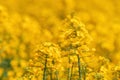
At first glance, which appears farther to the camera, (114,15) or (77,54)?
(114,15)

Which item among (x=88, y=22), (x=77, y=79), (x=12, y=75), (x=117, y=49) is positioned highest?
(x=88, y=22)

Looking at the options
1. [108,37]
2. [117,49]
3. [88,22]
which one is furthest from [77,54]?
[88,22]

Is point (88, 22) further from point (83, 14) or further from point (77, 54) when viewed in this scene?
point (77, 54)

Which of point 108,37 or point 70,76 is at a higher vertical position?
point 108,37

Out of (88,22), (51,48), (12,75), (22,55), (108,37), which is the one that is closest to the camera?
(51,48)

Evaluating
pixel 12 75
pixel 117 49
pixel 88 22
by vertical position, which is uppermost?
pixel 88 22

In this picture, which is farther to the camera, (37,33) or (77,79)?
(37,33)

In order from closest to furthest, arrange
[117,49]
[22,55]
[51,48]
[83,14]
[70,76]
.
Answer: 1. [51,48]
2. [70,76]
3. [22,55]
4. [117,49]
5. [83,14]

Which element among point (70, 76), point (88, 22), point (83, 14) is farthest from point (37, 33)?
point (70, 76)

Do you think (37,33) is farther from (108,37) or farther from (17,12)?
(17,12)
